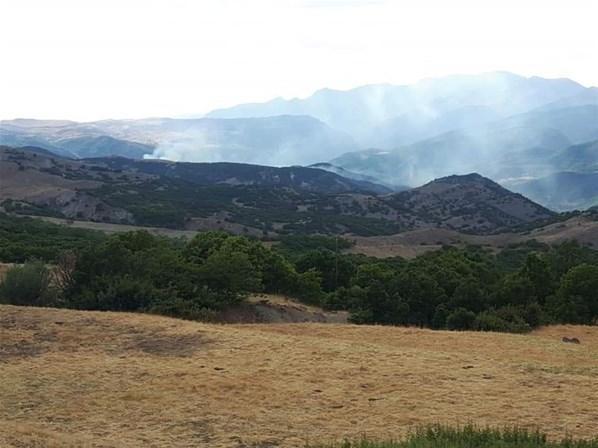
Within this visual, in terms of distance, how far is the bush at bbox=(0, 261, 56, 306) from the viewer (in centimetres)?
2289

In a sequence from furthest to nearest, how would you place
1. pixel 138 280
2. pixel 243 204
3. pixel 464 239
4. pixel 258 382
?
pixel 243 204 < pixel 464 239 < pixel 138 280 < pixel 258 382

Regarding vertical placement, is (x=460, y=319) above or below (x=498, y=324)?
below

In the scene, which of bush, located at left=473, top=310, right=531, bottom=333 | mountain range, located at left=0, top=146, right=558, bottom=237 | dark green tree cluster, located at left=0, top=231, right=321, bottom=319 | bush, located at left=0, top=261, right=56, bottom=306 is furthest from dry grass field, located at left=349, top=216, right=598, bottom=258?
bush, located at left=0, top=261, right=56, bottom=306

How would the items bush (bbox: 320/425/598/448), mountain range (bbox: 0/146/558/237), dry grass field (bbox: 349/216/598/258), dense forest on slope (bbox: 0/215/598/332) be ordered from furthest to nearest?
mountain range (bbox: 0/146/558/237) < dry grass field (bbox: 349/216/598/258) < dense forest on slope (bbox: 0/215/598/332) < bush (bbox: 320/425/598/448)

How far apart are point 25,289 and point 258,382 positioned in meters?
12.3

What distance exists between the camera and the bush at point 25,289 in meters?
22.9

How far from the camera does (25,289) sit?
22938mm

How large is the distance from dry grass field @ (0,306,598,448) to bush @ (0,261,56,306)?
3329 millimetres

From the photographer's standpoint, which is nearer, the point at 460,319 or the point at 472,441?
the point at 472,441

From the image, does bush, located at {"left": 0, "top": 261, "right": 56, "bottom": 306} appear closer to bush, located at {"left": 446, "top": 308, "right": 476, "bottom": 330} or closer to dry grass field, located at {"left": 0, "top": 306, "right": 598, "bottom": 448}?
dry grass field, located at {"left": 0, "top": 306, "right": 598, "bottom": 448}

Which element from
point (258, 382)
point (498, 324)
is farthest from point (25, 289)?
point (498, 324)

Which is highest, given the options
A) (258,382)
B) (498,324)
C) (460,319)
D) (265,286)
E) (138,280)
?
(138,280)

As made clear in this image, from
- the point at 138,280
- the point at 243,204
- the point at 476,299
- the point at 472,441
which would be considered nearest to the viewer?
the point at 472,441

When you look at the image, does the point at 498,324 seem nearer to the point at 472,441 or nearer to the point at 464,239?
the point at 472,441
